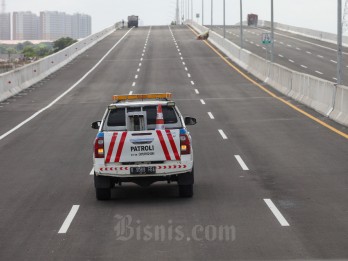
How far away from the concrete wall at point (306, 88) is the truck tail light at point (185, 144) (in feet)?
43.5

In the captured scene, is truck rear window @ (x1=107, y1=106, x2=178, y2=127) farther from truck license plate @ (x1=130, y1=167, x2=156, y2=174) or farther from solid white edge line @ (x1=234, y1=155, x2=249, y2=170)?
solid white edge line @ (x1=234, y1=155, x2=249, y2=170)

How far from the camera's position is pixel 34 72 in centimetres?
4853

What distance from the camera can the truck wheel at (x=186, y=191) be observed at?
1338 centimetres

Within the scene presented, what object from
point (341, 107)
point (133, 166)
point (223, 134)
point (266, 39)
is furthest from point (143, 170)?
point (266, 39)

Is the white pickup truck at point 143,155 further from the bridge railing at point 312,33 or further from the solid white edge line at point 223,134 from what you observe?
the bridge railing at point 312,33

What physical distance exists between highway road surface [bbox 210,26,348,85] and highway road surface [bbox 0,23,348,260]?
22.2 meters

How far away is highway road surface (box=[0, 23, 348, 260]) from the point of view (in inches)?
389

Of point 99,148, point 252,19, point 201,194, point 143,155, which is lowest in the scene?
point 201,194

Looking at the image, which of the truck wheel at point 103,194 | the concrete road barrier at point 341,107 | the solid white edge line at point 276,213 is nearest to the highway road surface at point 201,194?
the solid white edge line at point 276,213

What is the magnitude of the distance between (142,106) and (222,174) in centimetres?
328

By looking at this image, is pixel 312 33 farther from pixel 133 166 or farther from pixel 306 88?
pixel 133 166

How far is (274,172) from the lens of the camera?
1627 centimetres

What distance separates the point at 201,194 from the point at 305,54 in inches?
2331

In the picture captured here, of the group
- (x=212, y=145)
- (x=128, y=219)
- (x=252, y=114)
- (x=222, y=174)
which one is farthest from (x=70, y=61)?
(x=128, y=219)
